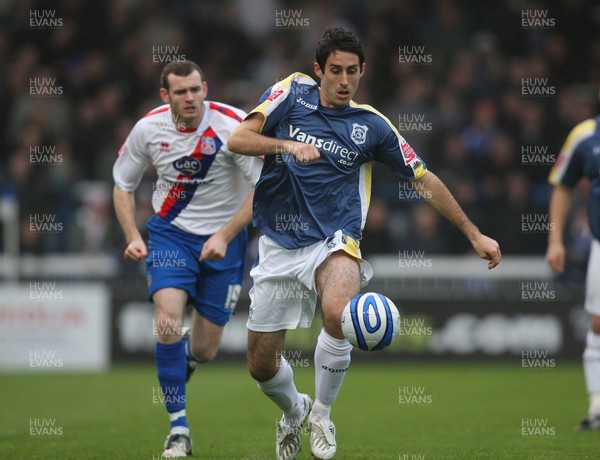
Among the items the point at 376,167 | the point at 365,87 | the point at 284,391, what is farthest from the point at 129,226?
the point at 365,87

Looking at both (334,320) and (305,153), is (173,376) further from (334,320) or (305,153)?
(305,153)

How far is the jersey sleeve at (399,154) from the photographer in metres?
7.04

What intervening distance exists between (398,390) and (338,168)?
5.92 m

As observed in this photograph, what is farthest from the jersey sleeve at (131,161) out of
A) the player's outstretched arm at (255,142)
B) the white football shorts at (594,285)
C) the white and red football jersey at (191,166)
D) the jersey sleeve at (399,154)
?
the white football shorts at (594,285)

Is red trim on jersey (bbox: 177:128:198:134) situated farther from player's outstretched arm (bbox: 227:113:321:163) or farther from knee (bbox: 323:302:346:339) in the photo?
knee (bbox: 323:302:346:339)

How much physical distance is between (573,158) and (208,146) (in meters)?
3.30

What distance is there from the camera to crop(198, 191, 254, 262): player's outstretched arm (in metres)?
7.83

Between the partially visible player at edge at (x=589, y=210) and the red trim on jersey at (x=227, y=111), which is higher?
the red trim on jersey at (x=227, y=111)

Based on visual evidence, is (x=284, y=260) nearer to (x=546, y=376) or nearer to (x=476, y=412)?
(x=476, y=412)

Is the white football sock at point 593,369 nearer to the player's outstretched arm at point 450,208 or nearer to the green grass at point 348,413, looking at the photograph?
the green grass at point 348,413

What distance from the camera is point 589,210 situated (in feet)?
30.7

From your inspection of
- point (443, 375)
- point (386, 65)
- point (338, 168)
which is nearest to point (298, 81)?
point (338, 168)

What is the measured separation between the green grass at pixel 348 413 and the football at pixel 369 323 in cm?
115

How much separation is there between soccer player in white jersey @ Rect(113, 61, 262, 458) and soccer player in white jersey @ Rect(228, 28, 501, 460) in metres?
0.96
